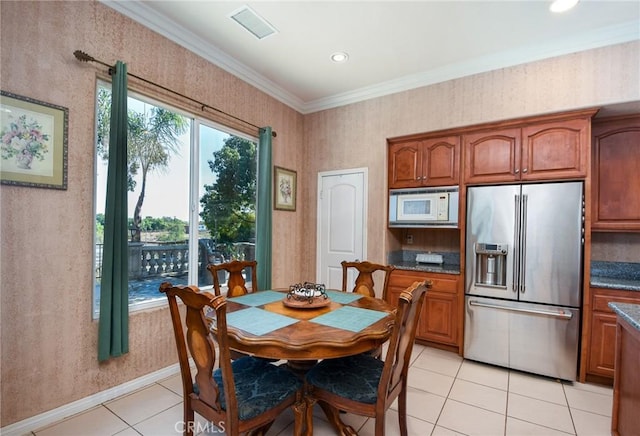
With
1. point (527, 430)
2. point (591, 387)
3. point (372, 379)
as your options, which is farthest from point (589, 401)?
point (372, 379)

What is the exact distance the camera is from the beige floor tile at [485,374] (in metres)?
2.54

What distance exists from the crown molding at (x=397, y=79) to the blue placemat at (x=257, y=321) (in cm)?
244

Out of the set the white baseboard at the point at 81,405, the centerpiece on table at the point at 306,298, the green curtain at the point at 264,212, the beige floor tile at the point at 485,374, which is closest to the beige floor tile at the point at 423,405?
the beige floor tile at the point at 485,374

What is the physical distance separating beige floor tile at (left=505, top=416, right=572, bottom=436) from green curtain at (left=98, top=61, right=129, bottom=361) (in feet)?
9.15

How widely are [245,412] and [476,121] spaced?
126 inches

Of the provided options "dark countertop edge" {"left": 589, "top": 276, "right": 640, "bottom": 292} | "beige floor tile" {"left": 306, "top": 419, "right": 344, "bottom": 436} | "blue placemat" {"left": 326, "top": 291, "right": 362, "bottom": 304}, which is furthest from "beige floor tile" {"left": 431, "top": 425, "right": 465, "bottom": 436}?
"dark countertop edge" {"left": 589, "top": 276, "right": 640, "bottom": 292}

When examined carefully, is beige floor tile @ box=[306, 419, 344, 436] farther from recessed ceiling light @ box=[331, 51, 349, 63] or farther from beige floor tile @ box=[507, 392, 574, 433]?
recessed ceiling light @ box=[331, 51, 349, 63]

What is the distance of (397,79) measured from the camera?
11.1 ft

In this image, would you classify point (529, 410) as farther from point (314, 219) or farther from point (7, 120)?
point (7, 120)

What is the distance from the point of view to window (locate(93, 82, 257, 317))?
2424 mm

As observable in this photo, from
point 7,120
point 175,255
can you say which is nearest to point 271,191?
point 175,255

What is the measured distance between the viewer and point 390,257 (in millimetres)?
3607

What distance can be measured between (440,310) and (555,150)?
189 centimetres

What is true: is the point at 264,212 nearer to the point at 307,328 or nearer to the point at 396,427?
the point at 307,328
